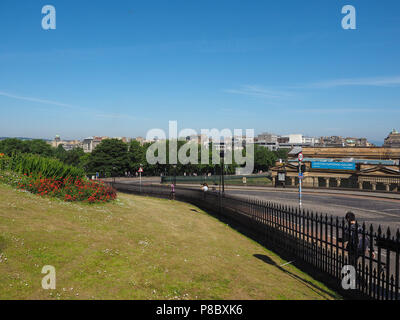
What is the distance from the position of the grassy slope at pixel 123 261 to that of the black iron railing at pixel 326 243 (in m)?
0.57

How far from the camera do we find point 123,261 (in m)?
7.61

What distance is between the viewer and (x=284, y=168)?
5191 centimetres

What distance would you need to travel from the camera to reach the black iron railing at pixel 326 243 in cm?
605

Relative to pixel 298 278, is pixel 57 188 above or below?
above

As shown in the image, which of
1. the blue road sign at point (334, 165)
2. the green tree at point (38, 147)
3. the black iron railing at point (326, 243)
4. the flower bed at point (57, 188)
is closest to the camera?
the black iron railing at point (326, 243)

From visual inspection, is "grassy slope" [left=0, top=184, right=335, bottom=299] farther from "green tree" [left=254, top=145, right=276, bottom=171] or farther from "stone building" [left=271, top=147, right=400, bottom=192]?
"green tree" [left=254, top=145, right=276, bottom=171]

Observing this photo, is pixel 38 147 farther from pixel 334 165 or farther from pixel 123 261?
pixel 123 261

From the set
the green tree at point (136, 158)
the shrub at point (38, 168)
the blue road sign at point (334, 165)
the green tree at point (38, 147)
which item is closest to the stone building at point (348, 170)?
the blue road sign at point (334, 165)

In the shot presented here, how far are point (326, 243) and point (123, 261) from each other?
17.1 feet

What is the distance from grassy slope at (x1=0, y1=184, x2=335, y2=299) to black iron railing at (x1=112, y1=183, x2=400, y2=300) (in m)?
0.57

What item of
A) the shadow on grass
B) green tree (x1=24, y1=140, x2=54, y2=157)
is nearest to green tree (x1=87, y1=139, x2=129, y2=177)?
green tree (x1=24, y1=140, x2=54, y2=157)

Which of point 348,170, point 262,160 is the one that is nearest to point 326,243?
point 348,170

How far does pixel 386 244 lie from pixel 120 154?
3822 inches

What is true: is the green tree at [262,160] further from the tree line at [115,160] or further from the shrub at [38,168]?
the shrub at [38,168]
